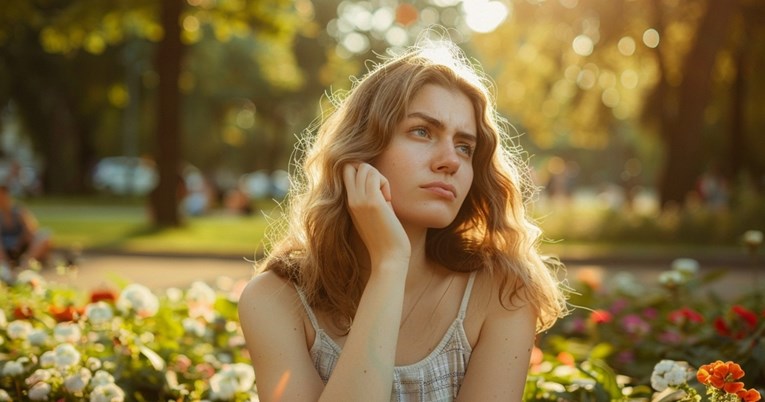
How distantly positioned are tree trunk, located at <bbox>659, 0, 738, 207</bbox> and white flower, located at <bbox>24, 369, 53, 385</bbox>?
681 inches

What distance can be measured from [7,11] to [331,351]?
17360mm

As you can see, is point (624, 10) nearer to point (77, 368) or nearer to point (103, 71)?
point (103, 71)

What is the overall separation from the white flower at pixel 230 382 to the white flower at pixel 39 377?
1.68 feet

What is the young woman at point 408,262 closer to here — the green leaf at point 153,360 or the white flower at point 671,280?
the green leaf at point 153,360

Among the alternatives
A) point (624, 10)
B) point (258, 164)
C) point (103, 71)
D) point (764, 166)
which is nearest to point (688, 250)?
point (624, 10)

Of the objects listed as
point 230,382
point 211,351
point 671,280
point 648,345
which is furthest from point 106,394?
point 671,280

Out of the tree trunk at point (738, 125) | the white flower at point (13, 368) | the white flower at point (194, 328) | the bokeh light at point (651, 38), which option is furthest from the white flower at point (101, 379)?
the tree trunk at point (738, 125)

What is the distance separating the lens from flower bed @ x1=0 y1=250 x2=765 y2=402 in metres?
3.08

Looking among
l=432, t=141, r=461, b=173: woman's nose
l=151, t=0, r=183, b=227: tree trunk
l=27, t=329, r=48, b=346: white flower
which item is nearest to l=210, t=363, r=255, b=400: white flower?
l=27, t=329, r=48, b=346: white flower

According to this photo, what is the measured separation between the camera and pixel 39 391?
313 cm

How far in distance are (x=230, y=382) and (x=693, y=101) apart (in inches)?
698

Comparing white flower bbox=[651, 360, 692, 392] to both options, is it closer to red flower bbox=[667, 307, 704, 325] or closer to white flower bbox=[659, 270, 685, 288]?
red flower bbox=[667, 307, 704, 325]

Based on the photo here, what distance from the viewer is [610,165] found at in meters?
92.8

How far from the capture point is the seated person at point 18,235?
976 centimetres
